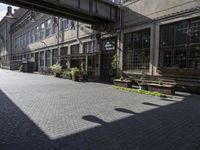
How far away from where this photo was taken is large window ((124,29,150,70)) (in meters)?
14.1

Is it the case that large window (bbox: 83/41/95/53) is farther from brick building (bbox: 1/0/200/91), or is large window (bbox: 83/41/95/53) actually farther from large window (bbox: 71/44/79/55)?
large window (bbox: 71/44/79/55)

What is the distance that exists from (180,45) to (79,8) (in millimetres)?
7704

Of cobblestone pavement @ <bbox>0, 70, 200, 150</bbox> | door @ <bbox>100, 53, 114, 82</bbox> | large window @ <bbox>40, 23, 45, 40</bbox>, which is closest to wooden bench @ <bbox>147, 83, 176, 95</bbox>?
cobblestone pavement @ <bbox>0, 70, 200, 150</bbox>

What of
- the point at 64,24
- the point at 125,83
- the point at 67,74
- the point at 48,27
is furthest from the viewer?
the point at 48,27

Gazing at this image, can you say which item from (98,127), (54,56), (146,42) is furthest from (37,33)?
(98,127)

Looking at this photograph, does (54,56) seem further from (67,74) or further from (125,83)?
(125,83)

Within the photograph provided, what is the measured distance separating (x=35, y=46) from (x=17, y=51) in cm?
1473

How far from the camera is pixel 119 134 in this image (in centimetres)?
470

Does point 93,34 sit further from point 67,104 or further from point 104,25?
point 67,104

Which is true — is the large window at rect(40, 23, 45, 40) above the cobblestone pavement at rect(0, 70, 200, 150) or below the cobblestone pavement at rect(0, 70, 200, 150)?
above

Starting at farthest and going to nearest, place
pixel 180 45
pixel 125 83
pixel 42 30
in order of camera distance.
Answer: pixel 42 30, pixel 125 83, pixel 180 45

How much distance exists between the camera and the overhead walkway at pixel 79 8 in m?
13.4

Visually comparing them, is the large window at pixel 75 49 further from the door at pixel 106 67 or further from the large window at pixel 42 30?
the large window at pixel 42 30

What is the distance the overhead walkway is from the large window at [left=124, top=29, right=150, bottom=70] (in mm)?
2652
